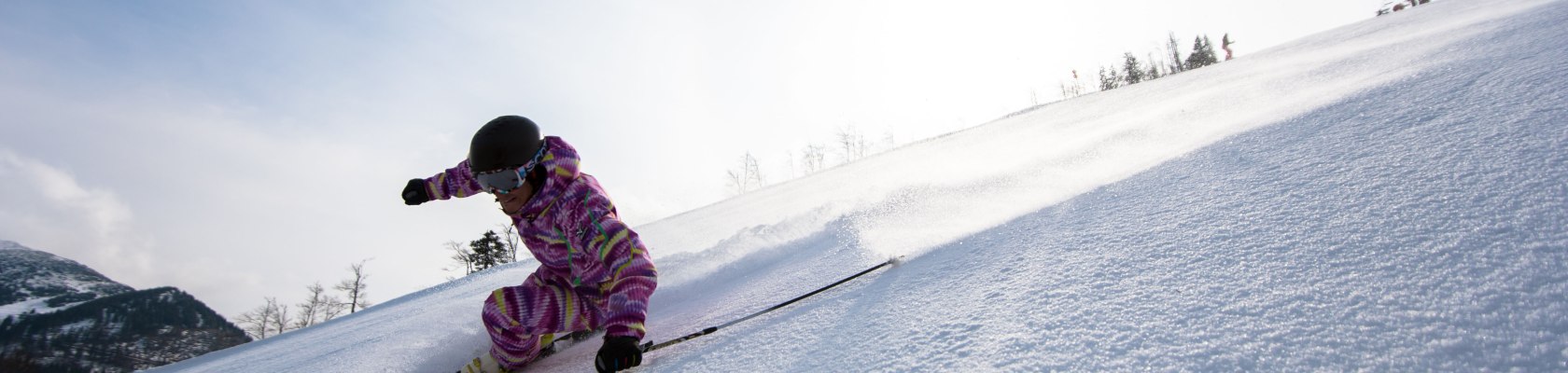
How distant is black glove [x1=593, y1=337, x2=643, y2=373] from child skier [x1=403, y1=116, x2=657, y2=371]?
0.57ft

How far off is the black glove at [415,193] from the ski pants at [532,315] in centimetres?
71

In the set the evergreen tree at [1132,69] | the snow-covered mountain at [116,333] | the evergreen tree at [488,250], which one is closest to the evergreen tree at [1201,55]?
the evergreen tree at [1132,69]

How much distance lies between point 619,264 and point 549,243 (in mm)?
422

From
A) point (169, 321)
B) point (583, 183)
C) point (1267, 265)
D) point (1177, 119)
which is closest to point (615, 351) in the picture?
point (583, 183)

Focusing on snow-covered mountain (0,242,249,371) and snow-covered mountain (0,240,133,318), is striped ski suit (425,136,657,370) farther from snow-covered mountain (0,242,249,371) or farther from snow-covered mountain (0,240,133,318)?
snow-covered mountain (0,240,133,318)

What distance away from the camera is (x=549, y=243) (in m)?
2.14

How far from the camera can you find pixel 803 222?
335 centimetres

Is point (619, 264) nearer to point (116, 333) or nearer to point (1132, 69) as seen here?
point (1132, 69)

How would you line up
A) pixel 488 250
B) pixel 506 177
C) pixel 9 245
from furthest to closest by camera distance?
1. pixel 9 245
2. pixel 488 250
3. pixel 506 177

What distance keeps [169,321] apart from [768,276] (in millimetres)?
96363

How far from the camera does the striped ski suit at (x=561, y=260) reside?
197 centimetres

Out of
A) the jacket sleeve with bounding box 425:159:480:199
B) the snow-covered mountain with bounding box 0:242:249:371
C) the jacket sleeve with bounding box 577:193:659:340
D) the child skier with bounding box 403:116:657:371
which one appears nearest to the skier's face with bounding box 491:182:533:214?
the child skier with bounding box 403:116:657:371

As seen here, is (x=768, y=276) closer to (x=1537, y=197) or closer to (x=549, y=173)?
(x=549, y=173)

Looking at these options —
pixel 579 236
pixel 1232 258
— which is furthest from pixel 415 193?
pixel 1232 258
